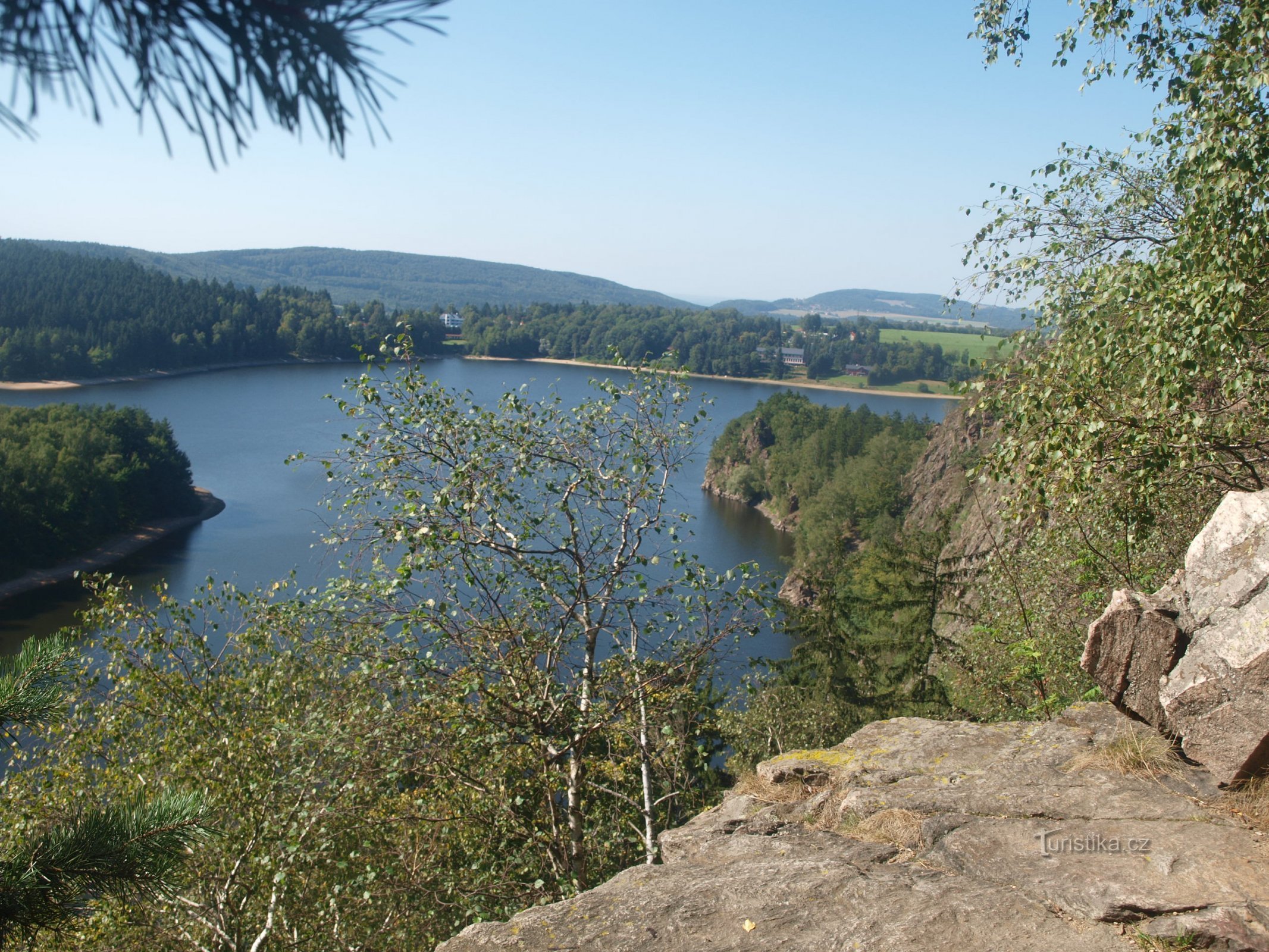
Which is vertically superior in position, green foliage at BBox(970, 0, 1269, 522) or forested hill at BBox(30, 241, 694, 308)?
forested hill at BBox(30, 241, 694, 308)

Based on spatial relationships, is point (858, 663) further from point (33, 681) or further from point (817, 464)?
point (817, 464)

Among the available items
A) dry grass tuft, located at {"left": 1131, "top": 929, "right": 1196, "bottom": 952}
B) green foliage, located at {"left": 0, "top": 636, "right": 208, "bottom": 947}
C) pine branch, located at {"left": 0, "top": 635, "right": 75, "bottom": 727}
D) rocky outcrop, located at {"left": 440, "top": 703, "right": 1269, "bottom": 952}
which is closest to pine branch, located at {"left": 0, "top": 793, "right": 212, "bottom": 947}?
green foliage, located at {"left": 0, "top": 636, "right": 208, "bottom": 947}

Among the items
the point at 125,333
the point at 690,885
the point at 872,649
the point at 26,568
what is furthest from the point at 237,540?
the point at 690,885

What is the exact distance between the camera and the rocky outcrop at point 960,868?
4242 millimetres

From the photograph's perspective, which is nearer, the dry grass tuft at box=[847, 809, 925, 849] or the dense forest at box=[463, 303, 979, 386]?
the dry grass tuft at box=[847, 809, 925, 849]

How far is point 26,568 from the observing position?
1941 inches

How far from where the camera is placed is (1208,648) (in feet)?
17.2

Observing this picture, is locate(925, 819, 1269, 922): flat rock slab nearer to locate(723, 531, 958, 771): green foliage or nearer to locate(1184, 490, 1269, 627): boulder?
locate(1184, 490, 1269, 627): boulder

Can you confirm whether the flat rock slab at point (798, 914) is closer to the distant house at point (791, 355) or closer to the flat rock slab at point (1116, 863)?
the flat rock slab at point (1116, 863)

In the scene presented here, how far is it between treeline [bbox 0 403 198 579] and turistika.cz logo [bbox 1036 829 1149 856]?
56177 mm

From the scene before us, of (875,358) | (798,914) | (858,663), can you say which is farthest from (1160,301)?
(875,358)

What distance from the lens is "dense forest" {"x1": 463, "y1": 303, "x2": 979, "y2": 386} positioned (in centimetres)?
12619

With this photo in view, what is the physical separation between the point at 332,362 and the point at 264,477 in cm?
5046

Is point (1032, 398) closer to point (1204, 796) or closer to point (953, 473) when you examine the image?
A: point (1204, 796)
